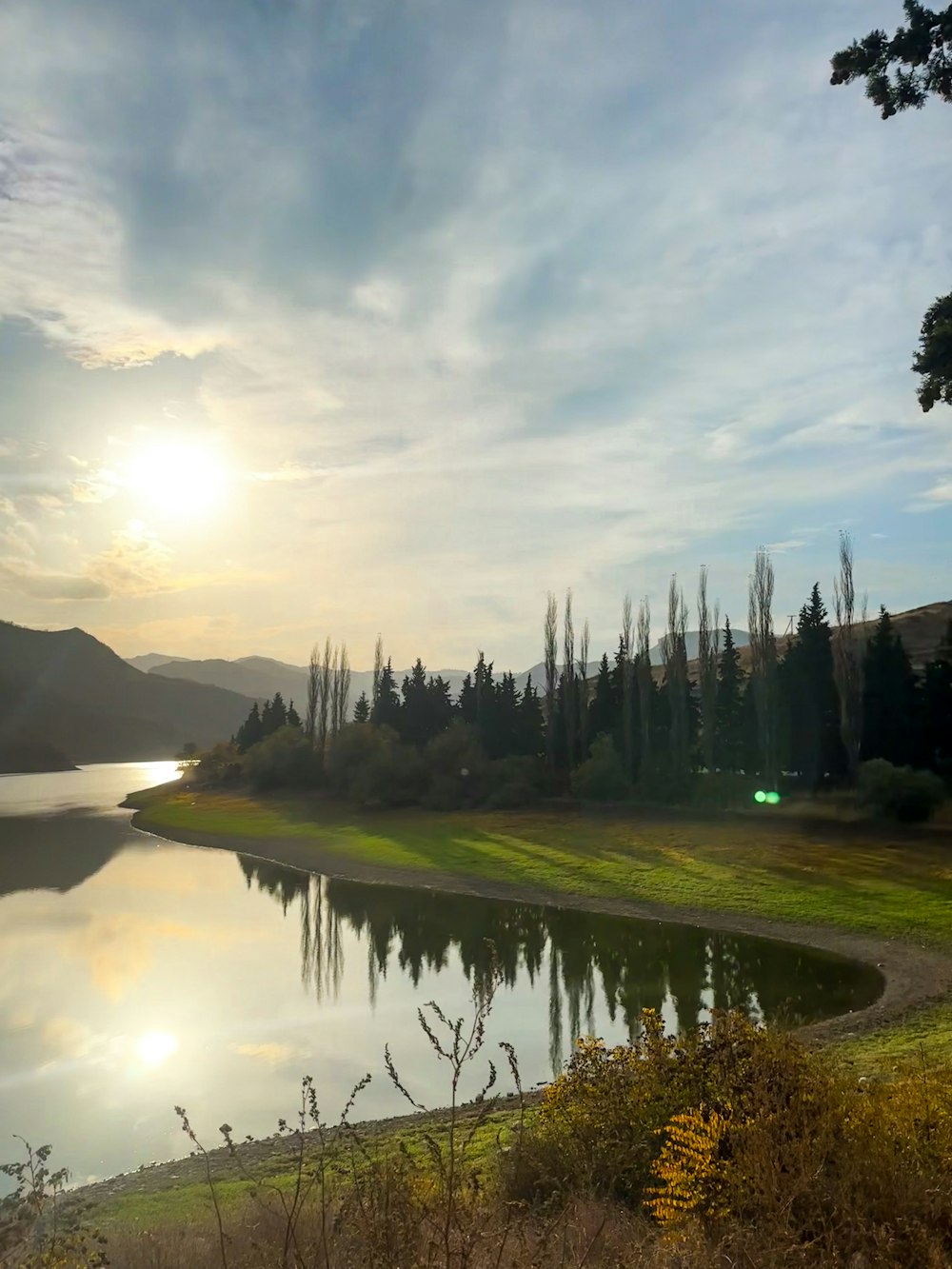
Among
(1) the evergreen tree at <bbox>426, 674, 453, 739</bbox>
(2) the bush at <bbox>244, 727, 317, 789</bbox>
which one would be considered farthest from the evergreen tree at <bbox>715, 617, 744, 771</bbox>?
(2) the bush at <bbox>244, 727, 317, 789</bbox>

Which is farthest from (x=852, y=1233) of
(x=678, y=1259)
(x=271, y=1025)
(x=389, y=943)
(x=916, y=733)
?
(x=916, y=733)

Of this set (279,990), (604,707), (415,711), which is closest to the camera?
(279,990)

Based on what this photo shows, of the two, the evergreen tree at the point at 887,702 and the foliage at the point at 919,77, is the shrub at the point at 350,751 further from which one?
the foliage at the point at 919,77

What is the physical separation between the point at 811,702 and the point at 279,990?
41999mm

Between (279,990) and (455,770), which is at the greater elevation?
(455,770)

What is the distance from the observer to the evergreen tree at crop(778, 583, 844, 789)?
53.2m

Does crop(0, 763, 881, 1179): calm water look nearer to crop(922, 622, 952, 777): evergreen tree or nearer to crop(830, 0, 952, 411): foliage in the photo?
crop(830, 0, 952, 411): foliage

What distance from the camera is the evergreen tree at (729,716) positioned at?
5688 cm

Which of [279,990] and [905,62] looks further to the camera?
[279,990]

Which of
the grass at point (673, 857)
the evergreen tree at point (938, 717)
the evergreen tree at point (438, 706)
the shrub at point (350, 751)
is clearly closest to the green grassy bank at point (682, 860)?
the grass at point (673, 857)

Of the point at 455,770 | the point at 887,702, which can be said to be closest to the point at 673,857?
the point at 887,702

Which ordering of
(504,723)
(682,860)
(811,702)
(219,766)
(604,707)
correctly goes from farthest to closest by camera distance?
(219,766)
(504,723)
(604,707)
(811,702)
(682,860)

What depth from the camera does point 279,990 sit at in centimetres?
2211

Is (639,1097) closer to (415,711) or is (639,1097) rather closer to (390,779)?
(390,779)
